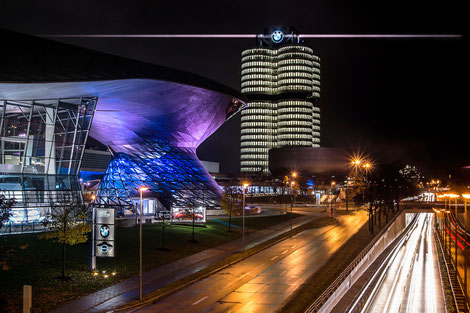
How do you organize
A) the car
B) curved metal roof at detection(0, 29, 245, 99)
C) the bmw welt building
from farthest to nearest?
the car < the bmw welt building < curved metal roof at detection(0, 29, 245, 99)

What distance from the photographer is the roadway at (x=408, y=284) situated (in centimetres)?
2558

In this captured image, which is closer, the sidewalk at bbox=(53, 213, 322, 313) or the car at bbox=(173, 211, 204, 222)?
the sidewalk at bbox=(53, 213, 322, 313)

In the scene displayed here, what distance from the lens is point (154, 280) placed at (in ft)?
96.4

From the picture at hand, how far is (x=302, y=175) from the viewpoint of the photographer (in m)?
179

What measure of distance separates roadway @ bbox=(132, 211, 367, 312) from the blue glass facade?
21.5 metres

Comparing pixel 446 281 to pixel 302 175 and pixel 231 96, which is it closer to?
pixel 231 96

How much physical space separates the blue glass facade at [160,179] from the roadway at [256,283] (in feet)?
70.6

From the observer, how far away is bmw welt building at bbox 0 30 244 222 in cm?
4266

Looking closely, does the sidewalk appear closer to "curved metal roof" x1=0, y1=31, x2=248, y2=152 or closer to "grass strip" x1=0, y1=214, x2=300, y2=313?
"grass strip" x1=0, y1=214, x2=300, y2=313

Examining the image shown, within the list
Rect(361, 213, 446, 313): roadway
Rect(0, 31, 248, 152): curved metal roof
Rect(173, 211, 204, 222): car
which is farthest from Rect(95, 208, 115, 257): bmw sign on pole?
Rect(173, 211, 204, 222): car

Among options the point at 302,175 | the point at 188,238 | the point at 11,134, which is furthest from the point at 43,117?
the point at 302,175

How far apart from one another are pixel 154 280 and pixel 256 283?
6534mm

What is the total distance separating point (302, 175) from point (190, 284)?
154m

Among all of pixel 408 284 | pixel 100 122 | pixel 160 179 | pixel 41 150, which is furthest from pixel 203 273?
pixel 100 122
